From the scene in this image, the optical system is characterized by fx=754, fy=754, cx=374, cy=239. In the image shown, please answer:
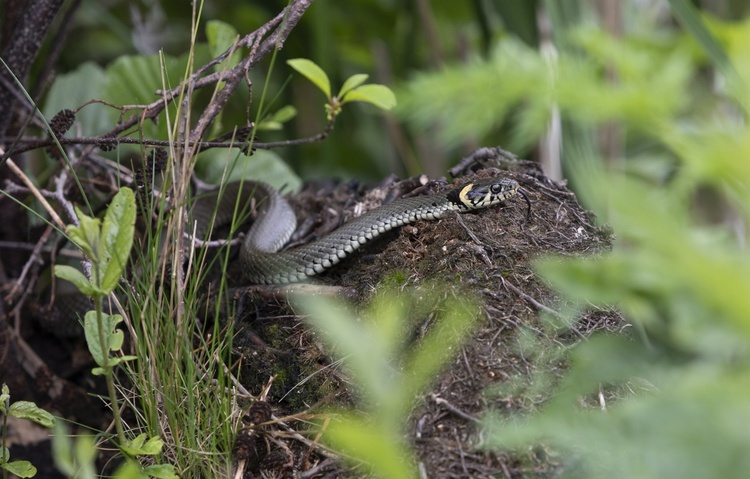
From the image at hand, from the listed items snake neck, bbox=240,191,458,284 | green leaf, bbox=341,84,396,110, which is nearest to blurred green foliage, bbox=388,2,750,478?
green leaf, bbox=341,84,396,110

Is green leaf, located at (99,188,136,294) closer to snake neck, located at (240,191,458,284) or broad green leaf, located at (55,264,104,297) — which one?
broad green leaf, located at (55,264,104,297)

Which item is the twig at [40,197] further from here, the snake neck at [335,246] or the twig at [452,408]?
the twig at [452,408]

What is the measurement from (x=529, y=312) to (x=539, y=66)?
0.72 m

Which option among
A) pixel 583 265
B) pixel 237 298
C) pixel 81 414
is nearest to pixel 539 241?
pixel 237 298

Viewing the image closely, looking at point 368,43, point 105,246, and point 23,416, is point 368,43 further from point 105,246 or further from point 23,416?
point 105,246

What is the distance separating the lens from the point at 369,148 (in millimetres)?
6977

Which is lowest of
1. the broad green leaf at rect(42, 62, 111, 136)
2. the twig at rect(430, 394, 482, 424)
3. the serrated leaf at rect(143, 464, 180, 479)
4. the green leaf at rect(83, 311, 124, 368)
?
the twig at rect(430, 394, 482, 424)

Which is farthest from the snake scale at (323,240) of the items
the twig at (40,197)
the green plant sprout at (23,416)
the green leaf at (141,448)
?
the green leaf at (141,448)

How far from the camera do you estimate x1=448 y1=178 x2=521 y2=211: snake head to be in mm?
2902

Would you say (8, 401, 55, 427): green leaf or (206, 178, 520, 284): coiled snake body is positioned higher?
(8, 401, 55, 427): green leaf

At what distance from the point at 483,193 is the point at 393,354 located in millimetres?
1000

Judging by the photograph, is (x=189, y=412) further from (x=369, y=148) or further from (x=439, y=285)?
(x=369, y=148)

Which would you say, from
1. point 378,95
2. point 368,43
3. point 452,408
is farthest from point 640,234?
point 368,43

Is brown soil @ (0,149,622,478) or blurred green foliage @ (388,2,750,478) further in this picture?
brown soil @ (0,149,622,478)
